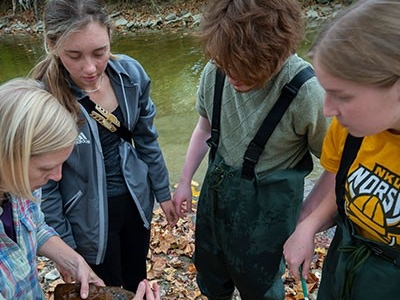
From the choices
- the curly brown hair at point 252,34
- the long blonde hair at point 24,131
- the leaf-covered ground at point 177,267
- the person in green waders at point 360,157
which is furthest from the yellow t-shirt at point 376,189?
the leaf-covered ground at point 177,267

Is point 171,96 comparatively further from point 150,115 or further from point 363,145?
point 363,145

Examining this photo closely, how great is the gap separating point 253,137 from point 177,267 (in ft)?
5.61

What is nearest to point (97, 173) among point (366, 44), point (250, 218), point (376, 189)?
point (250, 218)

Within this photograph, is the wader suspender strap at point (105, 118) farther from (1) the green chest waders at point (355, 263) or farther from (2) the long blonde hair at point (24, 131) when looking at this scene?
(1) the green chest waders at point (355, 263)

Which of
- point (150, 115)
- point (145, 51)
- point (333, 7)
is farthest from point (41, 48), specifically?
point (150, 115)

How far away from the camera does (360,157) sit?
1541 mm

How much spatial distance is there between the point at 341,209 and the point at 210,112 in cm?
75

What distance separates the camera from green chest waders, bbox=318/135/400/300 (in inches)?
57.7

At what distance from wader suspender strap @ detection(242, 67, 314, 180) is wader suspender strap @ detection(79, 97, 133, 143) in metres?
0.66

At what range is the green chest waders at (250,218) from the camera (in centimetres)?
196

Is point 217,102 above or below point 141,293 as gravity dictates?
above

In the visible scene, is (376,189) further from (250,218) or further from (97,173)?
(97,173)

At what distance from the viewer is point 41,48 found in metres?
11.6

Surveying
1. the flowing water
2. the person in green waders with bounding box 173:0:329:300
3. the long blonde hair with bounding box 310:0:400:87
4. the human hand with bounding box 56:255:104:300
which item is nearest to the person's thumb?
the human hand with bounding box 56:255:104:300
